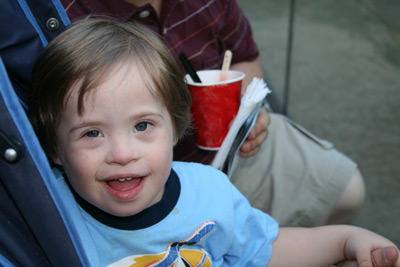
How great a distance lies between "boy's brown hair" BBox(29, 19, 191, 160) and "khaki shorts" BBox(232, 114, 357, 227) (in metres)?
0.63

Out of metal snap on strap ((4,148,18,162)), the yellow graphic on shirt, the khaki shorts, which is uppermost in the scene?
metal snap on strap ((4,148,18,162))

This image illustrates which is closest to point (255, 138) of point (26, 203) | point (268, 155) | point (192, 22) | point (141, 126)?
point (268, 155)

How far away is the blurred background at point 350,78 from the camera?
2523mm

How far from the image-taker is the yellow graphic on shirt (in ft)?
3.01

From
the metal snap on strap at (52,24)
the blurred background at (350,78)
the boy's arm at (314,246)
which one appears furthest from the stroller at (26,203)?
the blurred background at (350,78)

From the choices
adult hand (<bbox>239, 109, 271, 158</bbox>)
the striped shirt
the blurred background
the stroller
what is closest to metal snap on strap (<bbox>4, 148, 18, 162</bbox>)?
the stroller

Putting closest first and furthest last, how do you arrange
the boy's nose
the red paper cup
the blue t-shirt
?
the boy's nose
the blue t-shirt
the red paper cup

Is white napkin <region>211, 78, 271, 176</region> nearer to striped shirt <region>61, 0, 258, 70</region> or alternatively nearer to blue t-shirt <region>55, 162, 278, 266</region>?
blue t-shirt <region>55, 162, 278, 266</region>

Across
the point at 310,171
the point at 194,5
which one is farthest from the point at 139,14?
the point at 310,171

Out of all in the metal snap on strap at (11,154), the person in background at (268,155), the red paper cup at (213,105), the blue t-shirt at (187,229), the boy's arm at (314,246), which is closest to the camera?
the metal snap on strap at (11,154)

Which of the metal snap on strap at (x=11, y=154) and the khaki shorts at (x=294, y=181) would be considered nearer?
the metal snap on strap at (x=11, y=154)

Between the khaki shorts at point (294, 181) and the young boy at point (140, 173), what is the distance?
43 centimetres

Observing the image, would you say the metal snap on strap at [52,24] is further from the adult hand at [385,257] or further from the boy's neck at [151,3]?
the adult hand at [385,257]

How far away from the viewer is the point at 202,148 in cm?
126
